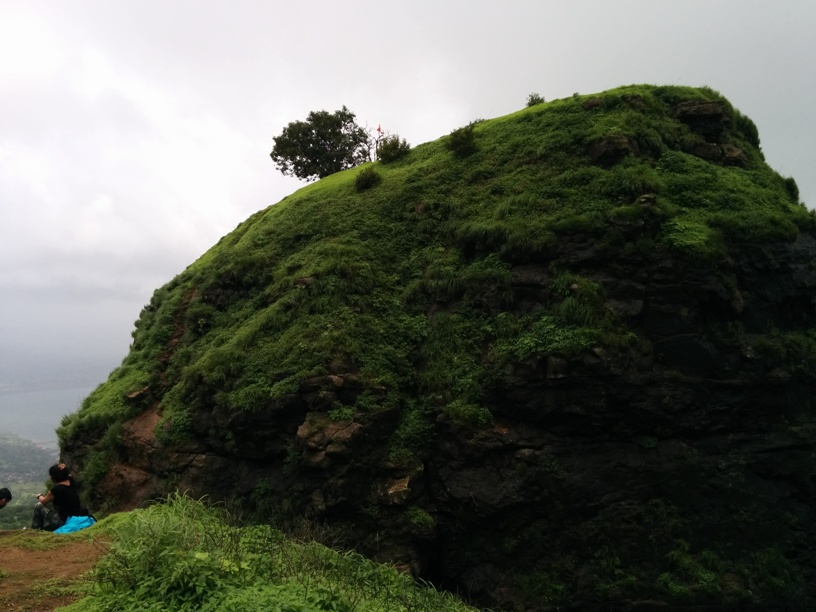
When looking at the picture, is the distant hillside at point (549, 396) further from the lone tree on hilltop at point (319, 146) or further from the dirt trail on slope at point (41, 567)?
the lone tree on hilltop at point (319, 146)

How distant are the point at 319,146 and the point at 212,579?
24.7 m

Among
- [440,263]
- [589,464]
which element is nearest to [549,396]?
[589,464]

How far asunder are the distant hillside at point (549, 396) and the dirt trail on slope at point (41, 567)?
3027mm

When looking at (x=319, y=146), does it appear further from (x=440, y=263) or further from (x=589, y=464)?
(x=589, y=464)

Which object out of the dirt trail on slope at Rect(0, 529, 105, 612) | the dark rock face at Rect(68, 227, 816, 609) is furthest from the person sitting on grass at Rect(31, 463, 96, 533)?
the dark rock face at Rect(68, 227, 816, 609)

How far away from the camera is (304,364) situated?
36.9 feet

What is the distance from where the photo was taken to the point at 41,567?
276 inches

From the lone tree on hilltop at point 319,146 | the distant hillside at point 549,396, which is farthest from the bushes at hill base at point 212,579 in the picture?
the lone tree on hilltop at point 319,146

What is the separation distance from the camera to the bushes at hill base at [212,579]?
538cm

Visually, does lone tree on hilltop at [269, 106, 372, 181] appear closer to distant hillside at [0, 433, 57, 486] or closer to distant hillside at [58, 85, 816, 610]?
distant hillside at [58, 85, 816, 610]

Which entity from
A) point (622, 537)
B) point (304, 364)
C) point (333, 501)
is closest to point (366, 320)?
point (304, 364)

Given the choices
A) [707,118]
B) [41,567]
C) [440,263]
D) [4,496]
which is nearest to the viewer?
[41,567]

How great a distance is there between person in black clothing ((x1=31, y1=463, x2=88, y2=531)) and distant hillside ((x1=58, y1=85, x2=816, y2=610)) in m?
1.85

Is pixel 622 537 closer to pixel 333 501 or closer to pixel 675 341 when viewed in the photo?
pixel 675 341
